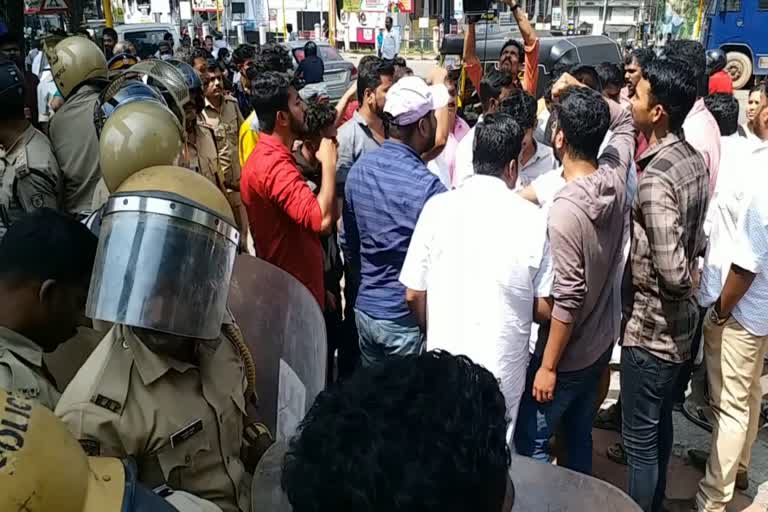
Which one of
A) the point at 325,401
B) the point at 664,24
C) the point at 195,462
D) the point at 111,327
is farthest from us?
the point at 664,24

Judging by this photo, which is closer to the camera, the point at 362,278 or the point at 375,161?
the point at 375,161

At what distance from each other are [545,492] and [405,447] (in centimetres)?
41

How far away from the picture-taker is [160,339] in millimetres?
1434

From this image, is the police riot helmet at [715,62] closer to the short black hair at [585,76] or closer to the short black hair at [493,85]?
the short black hair at [585,76]

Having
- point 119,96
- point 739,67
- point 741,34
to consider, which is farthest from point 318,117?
point 741,34

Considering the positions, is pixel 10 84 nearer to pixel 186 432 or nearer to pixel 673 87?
pixel 186 432

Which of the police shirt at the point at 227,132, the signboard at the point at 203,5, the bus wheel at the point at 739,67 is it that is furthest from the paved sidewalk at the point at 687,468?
the signboard at the point at 203,5

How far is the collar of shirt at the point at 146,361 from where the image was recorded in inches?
55.0

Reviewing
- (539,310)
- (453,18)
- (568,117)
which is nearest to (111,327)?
(539,310)

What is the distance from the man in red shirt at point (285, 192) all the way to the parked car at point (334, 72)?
8211mm

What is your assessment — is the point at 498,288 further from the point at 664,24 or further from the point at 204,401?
the point at 664,24

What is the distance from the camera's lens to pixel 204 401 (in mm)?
1498

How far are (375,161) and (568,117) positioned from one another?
78cm

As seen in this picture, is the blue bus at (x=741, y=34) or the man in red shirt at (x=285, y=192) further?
the blue bus at (x=741, y=34)
